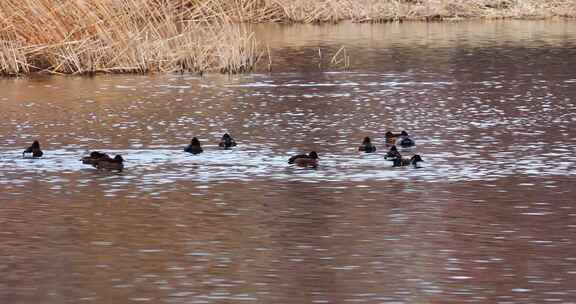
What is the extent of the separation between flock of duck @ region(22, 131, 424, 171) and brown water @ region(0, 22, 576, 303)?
0.22 metres

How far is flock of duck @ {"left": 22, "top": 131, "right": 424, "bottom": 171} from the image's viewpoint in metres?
17.7

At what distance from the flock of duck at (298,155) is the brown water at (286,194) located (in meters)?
0.22

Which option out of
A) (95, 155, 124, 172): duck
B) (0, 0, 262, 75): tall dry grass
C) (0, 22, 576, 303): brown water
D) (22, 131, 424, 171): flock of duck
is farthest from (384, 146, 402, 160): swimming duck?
(0, 0, 262, 75): tall dry grass

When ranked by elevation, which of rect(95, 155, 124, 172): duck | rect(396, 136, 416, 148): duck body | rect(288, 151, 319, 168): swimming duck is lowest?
rect(396, 136, 416, 148): duck body

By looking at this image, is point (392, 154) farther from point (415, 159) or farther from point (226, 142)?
point (226, 142)

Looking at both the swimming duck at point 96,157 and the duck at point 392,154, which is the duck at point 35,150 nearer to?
the swimming duck at point 96,157

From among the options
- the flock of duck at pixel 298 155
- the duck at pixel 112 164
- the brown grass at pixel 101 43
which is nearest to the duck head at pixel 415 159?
the flock of duck at pixel 298 155

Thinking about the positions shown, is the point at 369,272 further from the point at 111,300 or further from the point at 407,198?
the point at 407,198

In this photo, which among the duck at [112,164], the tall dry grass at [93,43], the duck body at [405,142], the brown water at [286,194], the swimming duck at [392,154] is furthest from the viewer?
the tall dry grass at [93,43]

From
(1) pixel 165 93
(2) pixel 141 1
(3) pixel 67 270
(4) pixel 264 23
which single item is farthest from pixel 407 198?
(4) pixel 264 23

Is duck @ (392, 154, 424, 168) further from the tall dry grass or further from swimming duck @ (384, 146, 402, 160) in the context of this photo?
the tall dry grass

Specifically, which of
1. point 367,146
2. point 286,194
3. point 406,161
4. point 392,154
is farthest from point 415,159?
point 286,194

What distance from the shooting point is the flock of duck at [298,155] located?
1766 cm

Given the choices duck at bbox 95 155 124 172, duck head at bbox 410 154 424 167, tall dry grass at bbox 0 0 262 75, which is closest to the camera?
duck at bbox 95 155 124 172
